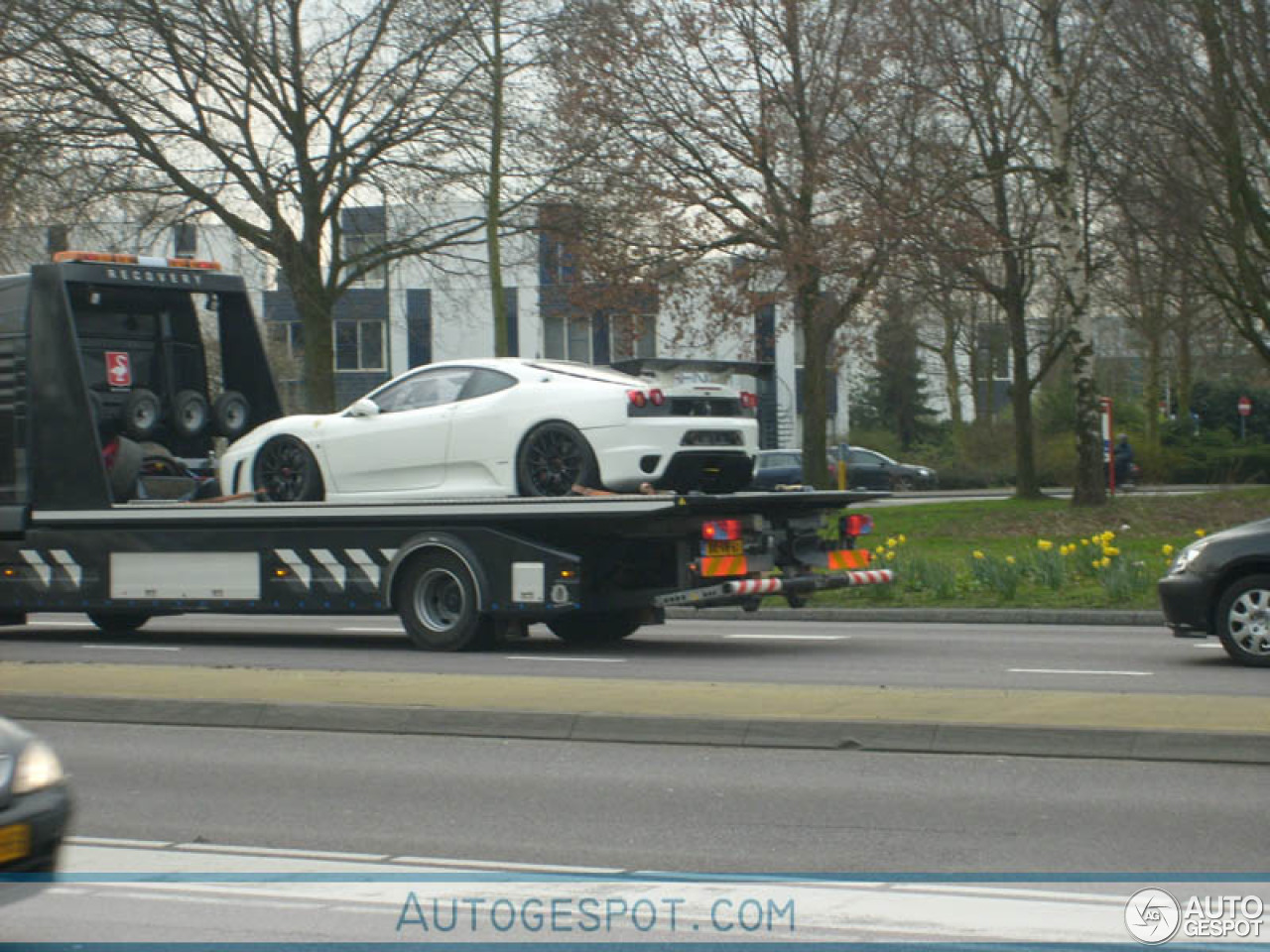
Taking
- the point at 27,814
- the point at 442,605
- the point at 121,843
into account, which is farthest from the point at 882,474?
the point at 27,814

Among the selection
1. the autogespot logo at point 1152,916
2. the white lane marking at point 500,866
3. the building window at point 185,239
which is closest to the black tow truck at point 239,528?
the white lane marking at point 500,866

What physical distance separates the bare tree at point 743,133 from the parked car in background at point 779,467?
42.7ft

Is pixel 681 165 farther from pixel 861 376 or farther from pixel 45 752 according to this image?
pixel 861 376

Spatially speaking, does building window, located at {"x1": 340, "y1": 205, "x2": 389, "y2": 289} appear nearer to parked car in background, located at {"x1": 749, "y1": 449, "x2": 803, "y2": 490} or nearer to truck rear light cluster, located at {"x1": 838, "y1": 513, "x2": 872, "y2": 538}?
parked car in background, located at {"x1": 749, "y1": 449, "x2": 803, "y2": 490}

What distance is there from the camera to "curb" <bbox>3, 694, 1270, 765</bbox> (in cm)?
869

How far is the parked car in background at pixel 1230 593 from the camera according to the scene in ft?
42.2

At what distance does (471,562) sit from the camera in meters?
14.4

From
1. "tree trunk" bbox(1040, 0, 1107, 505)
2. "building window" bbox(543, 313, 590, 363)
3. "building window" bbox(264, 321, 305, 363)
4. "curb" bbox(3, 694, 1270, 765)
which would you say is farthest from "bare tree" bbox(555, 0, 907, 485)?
"building window" bbox(264, 321, 305, 363)

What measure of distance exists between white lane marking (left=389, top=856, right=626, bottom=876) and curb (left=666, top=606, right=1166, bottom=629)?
35.9 ft

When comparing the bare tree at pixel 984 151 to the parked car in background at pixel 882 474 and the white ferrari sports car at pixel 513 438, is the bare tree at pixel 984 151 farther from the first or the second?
the white ferrari sports car at pixel 513 438

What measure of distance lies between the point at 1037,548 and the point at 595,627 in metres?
8.73

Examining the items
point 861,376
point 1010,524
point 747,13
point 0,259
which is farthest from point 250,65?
point 861,376

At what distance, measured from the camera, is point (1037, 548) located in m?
22.8

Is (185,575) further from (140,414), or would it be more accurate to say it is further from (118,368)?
(118,368)
